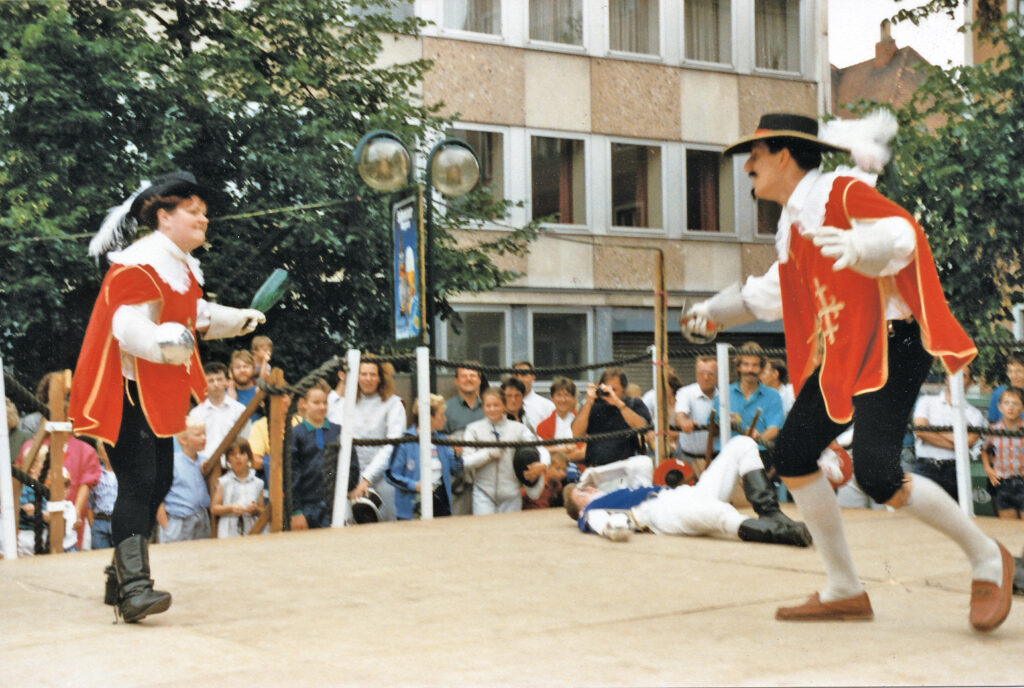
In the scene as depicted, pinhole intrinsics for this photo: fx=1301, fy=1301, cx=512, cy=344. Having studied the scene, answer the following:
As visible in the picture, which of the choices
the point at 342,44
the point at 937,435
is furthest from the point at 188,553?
the point at 342,44

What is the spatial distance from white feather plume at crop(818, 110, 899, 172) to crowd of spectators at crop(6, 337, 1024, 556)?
4052 millimetres

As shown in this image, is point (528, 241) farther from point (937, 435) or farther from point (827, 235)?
point (827, 235)

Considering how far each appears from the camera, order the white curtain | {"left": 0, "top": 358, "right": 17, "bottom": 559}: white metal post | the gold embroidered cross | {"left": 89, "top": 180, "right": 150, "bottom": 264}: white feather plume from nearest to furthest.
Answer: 1. the gold embroidered cross
2. {"left": 89, "top": 180, "right": 150, "bottom": 264}: white feather plume
3. {"left": 0, "top": 358, "right": 17, "bottom": 559}: white metal post
4. the white curtain

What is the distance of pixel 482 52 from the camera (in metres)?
17.5

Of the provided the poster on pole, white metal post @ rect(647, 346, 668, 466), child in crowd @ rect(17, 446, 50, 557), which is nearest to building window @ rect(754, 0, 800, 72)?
the poster on pole

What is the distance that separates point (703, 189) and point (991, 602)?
16953 mm

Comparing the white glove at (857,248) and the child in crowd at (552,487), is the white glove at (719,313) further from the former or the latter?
the child in crowd at (552,487)

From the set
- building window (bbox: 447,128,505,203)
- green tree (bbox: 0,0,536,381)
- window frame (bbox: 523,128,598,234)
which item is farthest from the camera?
window frame (bbox: 523,128,598,234)

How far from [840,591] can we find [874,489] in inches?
18.0

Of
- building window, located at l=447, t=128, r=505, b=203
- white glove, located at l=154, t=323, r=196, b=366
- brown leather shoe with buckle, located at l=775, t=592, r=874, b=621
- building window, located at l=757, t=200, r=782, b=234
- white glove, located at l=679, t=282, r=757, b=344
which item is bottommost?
brown leather shoe with buckle, located at l=775, t=592, r=874, b=621

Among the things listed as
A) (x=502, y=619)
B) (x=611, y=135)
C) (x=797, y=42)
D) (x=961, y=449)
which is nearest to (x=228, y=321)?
(x=502, y=619)

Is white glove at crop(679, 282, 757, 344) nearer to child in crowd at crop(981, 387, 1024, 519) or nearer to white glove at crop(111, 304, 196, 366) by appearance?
white glove at crop(111, 304, 196, 366)

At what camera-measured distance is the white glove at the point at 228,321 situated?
4.92m

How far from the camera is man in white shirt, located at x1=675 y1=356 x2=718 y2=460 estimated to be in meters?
8.91
